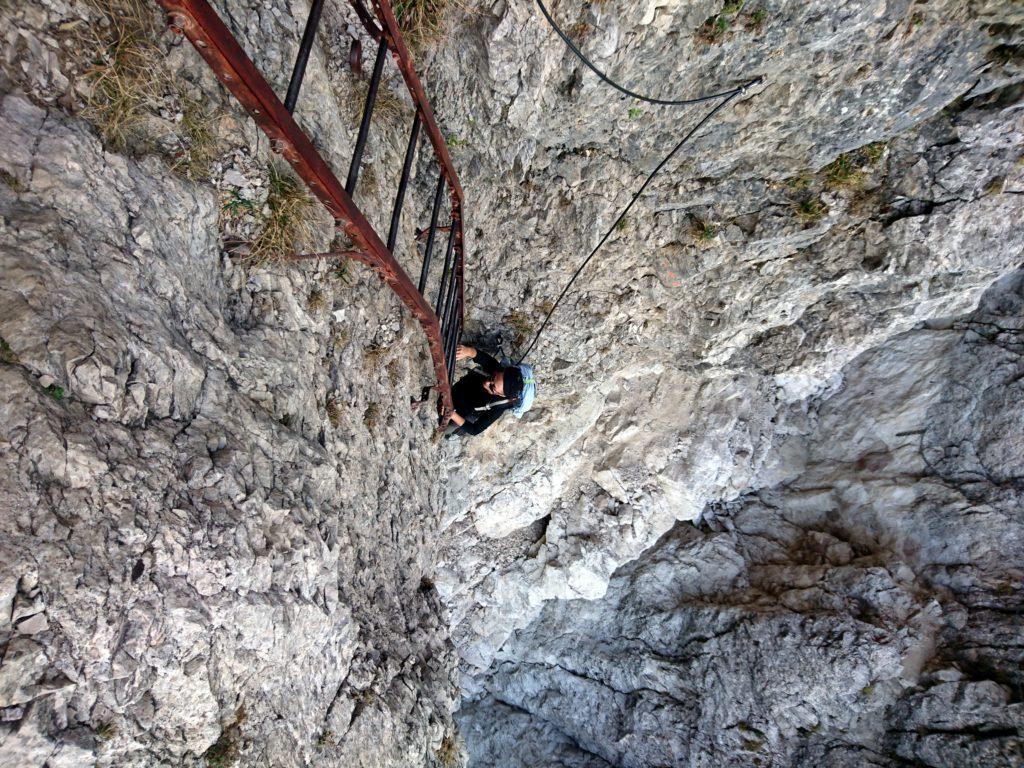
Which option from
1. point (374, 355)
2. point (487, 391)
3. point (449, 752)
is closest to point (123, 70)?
point (374, 355)

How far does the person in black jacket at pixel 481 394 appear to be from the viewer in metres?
5.74

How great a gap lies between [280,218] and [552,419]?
5195 millimetres

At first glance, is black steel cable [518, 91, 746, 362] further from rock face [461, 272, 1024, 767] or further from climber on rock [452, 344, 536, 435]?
rock face [461, 272, 1024, 767]

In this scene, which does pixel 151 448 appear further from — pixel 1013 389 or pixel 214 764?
Result: pixel 1013 389

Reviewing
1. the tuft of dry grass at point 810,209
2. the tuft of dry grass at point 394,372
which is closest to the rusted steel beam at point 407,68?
the tuft of dry grass at point 394,372

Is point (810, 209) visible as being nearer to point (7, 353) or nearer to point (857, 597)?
point (857, 597)

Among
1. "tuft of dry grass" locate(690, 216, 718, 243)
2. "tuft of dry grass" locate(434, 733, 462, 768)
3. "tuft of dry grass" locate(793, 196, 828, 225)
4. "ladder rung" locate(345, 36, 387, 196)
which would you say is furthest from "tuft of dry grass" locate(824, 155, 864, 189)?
"tuft of dry grass" locate(434, 733, 462, 768)

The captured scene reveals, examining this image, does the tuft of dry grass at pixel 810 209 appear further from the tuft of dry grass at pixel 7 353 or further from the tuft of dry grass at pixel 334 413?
the tuft of dry grass at pixel 7 353

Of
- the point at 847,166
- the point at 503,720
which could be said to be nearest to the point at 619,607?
the point at 503,720

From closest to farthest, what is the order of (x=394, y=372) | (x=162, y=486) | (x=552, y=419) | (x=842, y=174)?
(x=162, y=486) → (x=394, y=372) → (x=842, y=174) → (x=552, y=419)

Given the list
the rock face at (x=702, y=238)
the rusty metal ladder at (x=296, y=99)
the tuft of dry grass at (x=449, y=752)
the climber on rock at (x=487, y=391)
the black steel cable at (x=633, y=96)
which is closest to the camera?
the rusty metal ladder at (x=296, y=99)

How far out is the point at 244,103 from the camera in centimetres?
207

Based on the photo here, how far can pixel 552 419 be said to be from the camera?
7.63 m

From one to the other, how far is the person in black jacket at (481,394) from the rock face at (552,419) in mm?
533
